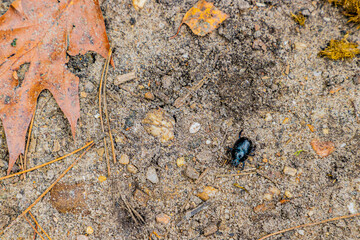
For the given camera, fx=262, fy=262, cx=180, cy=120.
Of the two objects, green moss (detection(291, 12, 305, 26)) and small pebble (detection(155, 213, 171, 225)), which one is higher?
green moss (detection(291, 12, 305, 26))

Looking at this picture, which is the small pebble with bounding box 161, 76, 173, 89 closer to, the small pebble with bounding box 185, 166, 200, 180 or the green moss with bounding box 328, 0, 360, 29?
the small pebble with bounding box 185, 166, 200, 180

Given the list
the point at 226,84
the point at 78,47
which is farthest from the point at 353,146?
the point at 78,47

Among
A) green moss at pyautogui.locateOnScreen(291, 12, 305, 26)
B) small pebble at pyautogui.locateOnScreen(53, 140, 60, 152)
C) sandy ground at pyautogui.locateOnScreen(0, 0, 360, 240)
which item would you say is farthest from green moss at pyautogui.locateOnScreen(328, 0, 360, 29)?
small pebble at pyautogui.locateOnScreen(53, 140, 60, 152)

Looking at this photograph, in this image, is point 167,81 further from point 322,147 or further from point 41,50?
point 322,147

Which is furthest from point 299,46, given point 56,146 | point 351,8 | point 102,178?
point 56,146

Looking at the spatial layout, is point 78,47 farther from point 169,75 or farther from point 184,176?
point 184,176

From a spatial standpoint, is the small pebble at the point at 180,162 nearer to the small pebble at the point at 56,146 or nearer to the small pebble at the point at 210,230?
the small pebble at the point at 210,230
